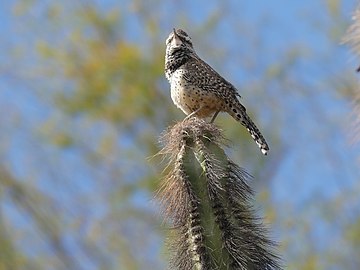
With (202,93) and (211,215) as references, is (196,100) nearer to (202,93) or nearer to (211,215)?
(202,93)

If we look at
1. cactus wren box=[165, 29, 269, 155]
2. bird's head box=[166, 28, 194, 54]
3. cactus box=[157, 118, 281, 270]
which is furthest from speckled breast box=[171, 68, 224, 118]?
cactus box=[157, 118, 281, 270]

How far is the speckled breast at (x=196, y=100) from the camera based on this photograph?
20.4 ft

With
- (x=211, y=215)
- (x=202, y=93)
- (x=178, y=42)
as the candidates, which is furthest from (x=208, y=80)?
(x=211, y=215)

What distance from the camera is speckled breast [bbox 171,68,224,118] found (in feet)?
20.4

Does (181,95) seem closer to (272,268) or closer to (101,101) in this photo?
(272,268)

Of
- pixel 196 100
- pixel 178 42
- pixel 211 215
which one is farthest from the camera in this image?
pixel 178 42

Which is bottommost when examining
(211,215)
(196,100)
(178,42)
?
(211,215)

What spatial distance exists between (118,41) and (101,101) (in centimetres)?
86

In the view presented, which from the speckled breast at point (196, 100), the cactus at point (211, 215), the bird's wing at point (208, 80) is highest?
the bird's wing at point (208, 80)

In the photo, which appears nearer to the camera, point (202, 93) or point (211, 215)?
point (211, 215)

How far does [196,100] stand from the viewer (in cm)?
623

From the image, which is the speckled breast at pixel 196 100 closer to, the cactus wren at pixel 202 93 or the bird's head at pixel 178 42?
the cactus wren at pixel 202 93

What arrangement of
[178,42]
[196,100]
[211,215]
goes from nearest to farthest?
[211,215] → [196,100] → [178,42]

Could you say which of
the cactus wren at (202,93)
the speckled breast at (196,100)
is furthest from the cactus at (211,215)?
the speckled breast at (196,100)
